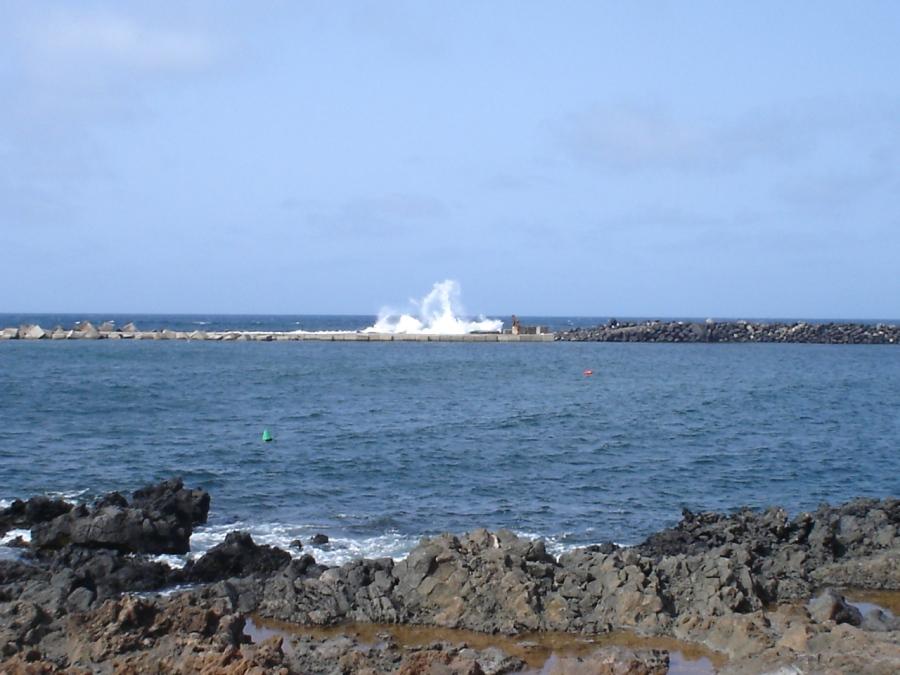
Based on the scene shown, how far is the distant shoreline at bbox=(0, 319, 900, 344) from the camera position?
105062mm

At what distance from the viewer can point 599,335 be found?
112 metres

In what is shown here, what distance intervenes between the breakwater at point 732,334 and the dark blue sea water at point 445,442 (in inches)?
1452

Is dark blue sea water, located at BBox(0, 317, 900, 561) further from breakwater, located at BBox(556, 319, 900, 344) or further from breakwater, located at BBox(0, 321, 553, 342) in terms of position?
breakwater, located at BBox(556, 319, 900, 344)

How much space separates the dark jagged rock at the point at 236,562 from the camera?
63.6ft

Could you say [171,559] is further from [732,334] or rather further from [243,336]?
[732,334]

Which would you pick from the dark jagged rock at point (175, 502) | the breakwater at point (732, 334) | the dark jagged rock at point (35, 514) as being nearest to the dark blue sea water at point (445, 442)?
the dark jagged rock at point (175, 502)

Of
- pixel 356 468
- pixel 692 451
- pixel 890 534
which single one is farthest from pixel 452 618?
pixel 692 451

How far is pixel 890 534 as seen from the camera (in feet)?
68.7

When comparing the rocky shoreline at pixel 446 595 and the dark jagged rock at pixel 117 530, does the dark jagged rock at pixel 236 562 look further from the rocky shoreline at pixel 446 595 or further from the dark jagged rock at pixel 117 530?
the dark jagged rock at pixel 117 530

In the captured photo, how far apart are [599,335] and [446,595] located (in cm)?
9731

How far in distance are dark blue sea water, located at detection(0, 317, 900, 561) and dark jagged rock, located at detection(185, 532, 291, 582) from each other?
6.24ft

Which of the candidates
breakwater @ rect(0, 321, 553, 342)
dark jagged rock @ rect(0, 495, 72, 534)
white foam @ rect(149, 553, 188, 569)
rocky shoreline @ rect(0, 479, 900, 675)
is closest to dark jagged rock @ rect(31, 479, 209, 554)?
rocky shoreline @ rect(0, 479, 900, 675)

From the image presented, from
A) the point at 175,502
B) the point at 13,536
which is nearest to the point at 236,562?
the point at 175,502

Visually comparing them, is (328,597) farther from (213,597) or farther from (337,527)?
(337,527)
